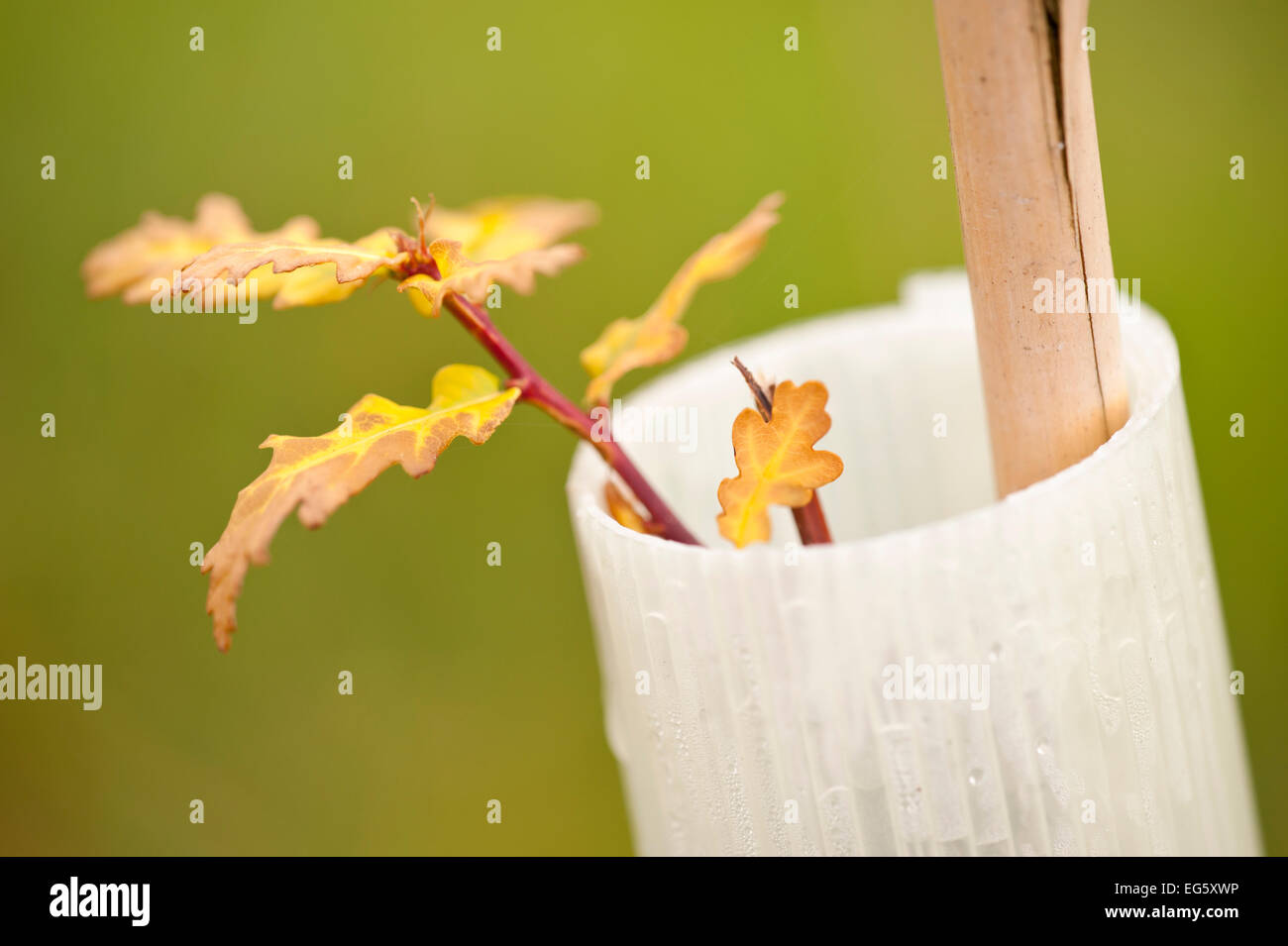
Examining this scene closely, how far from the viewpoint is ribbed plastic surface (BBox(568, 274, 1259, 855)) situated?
30cm

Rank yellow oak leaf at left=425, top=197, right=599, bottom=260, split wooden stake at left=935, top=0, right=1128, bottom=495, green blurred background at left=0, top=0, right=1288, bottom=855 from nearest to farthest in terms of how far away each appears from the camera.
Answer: split wooden stake at left=935, top=0, right=1128, bottom=495 < yellow oak leaf at left=425, top=197, right=599, bottom=260 < green blurred background at left=0, top=0, right=1288, bottom=855

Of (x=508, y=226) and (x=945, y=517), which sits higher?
(x=508, y=226)

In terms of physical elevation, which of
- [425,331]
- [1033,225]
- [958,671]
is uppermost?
[425,331]

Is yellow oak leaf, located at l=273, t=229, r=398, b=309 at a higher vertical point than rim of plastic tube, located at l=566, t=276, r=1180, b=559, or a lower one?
higher

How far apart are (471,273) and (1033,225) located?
0.15 m

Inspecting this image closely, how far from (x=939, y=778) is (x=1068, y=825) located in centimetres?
4

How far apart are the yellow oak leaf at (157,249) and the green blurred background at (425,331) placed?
0.99 ft

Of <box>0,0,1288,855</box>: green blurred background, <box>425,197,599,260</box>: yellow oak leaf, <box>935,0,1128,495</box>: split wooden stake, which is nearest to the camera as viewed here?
<box>935,0,1128,495</box>: split wooden stake

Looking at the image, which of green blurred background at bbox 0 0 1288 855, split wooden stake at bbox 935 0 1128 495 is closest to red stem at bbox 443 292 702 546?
split wooden stake at bbox 935 0 1128 495

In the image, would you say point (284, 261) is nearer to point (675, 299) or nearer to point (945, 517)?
point (675, 299)

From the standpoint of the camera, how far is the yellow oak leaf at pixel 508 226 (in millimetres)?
411

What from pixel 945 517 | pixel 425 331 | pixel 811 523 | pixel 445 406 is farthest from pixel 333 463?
pixel 425 331

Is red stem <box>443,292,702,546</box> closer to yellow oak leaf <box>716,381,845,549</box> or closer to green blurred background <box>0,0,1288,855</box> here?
yellow oak leaf <box>716,381,845,549</box>

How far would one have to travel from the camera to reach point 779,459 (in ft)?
1.05
